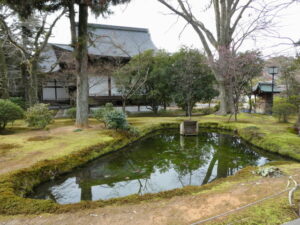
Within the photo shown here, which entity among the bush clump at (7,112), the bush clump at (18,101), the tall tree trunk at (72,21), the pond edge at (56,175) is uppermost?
the tall tree trunk at (72,21)

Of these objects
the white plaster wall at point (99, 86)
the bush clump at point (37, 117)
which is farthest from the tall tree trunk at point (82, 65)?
the white plaster wall at point (99, 86)

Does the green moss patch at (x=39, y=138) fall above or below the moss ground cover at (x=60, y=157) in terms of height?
above

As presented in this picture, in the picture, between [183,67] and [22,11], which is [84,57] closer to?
[22,11]

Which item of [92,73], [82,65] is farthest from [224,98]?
[82,65]

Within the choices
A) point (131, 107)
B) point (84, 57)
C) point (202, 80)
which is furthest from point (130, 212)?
point (131, 107)

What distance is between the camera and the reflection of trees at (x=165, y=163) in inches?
181

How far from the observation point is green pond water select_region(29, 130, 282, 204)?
416cm

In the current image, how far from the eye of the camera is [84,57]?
895 centimetres

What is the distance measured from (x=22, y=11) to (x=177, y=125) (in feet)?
30.1

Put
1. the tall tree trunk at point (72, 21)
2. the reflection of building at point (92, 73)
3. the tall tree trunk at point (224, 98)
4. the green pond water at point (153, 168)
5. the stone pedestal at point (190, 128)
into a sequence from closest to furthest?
the green pond water at point (153, 168)
the tall tree trunk at point (72, 21)
the stone pedestal at point (190, 128)
the tall tree trunk at point (224, 98)
the reflection of building at point (92, 73)

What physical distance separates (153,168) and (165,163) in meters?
0.52

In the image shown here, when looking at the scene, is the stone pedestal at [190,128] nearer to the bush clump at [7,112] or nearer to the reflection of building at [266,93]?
the bush clump at [7,112]

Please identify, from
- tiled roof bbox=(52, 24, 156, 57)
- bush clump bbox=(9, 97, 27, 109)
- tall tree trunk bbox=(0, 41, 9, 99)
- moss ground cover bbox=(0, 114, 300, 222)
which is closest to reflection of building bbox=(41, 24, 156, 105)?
tiled roof bbox=(52, 24, 156, 57)

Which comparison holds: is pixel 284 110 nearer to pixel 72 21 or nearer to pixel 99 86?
pixel 72 21
